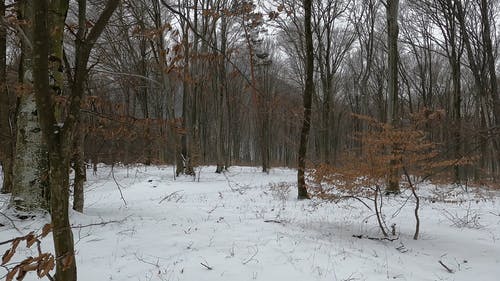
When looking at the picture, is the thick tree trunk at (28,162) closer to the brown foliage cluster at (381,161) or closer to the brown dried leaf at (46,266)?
the brown foliage cluster at (381,161)

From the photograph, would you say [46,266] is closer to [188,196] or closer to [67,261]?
[67,261]

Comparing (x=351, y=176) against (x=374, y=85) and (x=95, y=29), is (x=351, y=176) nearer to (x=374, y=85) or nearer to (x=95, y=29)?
(x=95, y=29)

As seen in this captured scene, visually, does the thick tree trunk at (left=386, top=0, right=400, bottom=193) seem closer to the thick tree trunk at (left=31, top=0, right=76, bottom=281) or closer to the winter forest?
the winter forest

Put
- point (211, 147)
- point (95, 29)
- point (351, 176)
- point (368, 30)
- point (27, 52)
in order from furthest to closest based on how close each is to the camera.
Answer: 1. point (211, 147)
2. point (368, 30)
3. point (351, 176)
4. point (27, 52)
5. point (95, 29)

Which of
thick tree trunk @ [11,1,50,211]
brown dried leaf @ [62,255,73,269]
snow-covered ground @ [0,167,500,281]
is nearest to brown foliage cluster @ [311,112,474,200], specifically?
snow-covered ground @ [0,167,500,281]

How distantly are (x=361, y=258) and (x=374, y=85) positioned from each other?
24.2m

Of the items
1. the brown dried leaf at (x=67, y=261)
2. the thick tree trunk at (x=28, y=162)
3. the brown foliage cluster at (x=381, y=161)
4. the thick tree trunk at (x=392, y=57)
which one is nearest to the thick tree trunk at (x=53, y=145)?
the brown dried leaf at (x=67, y=261)

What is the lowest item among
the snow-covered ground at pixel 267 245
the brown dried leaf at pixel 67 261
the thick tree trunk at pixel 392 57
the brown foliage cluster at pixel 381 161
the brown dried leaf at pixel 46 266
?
the snow-covered ground at pixel 267 245

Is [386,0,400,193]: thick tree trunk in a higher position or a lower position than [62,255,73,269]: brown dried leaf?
higher

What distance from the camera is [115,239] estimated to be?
5223 millimetres

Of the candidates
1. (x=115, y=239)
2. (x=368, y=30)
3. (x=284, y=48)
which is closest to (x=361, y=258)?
(x=115, y=239)

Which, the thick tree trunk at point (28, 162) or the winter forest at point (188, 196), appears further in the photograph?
the thick tree trunk at point (28, 162)

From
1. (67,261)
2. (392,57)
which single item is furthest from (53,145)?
(392,57)

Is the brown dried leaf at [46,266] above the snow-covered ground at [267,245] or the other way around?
above
